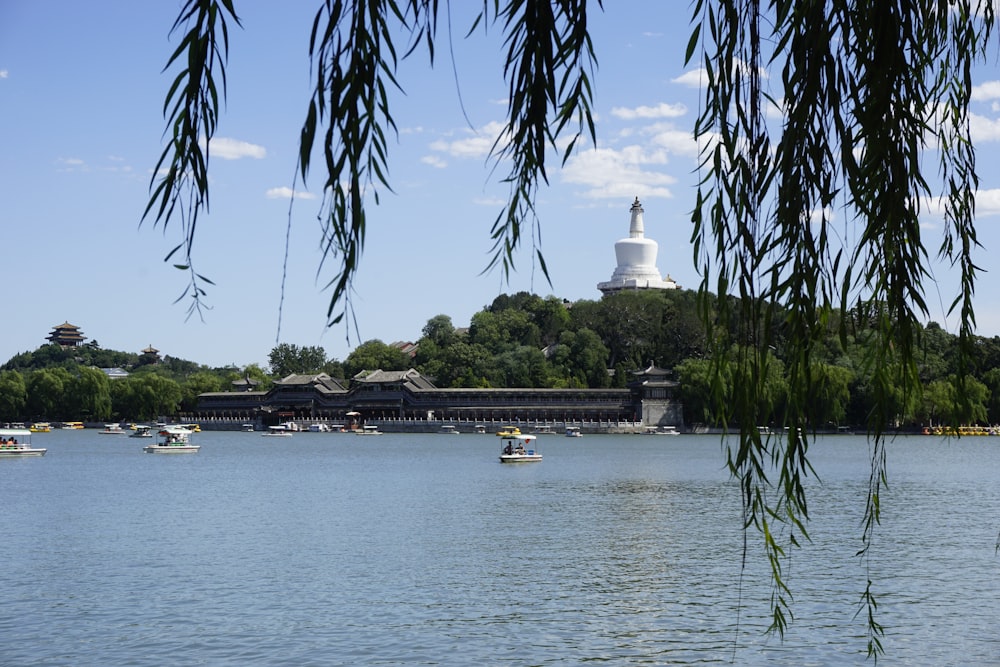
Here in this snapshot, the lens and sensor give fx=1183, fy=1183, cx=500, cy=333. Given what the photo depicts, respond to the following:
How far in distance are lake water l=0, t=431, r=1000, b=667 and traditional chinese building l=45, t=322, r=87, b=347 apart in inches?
4500

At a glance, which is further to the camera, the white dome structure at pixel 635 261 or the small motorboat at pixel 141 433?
the white dome structure at pixel 635 261

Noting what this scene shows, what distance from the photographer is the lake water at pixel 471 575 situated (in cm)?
1344

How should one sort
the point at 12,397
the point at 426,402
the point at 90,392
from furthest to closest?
the point at 12,397
the point at 90,392
the point at 426,402

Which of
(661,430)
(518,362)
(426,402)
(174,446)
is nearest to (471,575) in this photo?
(174,446)

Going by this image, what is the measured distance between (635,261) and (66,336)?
252 ft

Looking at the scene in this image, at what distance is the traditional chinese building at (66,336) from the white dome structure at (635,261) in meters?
73.1

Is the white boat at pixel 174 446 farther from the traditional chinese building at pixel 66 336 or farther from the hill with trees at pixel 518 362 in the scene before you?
the traditional chinese building at pixel 66 336

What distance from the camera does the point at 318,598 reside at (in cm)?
1633

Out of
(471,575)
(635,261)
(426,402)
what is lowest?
(471,575)

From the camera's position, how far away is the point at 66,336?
14688cm

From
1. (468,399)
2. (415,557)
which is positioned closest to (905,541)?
(415,557)

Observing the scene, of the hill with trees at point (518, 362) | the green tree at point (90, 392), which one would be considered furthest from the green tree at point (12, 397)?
the green tree at point (90, 392)

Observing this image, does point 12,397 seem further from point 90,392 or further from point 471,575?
point 471,575

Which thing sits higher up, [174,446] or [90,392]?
[90,392]
